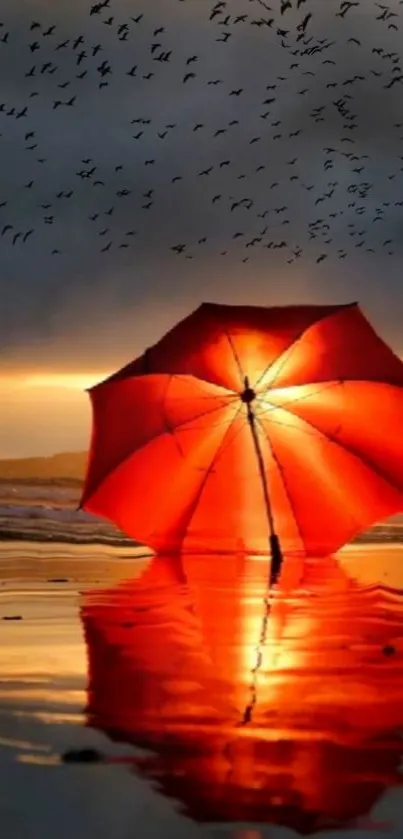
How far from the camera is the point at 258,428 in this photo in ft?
84.9

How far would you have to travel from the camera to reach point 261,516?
26375 millimetres

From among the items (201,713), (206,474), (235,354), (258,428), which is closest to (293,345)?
(235,354)

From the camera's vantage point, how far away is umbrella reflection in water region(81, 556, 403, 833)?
25.9 feet

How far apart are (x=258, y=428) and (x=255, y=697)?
14.5 metres

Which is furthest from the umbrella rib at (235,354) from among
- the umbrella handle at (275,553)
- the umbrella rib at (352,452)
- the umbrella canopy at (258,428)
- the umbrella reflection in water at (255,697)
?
the umbrella reflection in water at (255,697)

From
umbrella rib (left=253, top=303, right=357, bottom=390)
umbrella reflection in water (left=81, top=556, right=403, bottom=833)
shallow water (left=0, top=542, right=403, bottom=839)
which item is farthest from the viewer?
umbrella rib (left=253, top=303, right=357, bottom=390)

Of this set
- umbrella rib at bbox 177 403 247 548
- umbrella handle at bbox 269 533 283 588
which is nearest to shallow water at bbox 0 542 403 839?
umbrella handle at bbox 269 533 283 588

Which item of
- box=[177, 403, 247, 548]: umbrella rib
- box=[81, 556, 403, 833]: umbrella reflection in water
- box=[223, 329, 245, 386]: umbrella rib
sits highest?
box=[223, 329, 245, 386]: umbrella rib

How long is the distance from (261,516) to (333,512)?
1.33 metres

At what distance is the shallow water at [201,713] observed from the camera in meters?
7.31

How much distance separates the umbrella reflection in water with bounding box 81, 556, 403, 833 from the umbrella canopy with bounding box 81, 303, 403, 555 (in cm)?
368

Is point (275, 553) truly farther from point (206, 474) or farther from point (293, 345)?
point (293, 345)

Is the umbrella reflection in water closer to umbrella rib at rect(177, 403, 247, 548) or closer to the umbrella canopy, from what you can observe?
the umbrella canopy

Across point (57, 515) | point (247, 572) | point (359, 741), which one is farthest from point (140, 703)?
point (57, 515)
